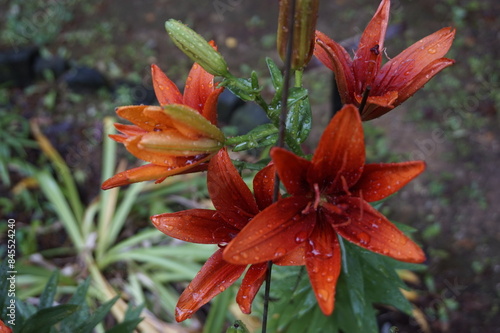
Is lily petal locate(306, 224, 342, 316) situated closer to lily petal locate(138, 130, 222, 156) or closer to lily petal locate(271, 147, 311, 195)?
lily petal locate(271, 147, 311, 195)

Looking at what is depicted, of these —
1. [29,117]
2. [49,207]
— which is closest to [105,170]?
[49,207]

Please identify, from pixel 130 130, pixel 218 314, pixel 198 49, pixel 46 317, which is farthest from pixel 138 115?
pixel 218 314

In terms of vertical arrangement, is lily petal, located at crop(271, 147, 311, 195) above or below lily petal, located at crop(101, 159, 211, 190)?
above

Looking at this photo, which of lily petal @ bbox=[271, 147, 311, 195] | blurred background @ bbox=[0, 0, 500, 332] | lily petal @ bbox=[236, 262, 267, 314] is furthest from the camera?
blurred background @ bbox=[0, 0, 500, 332]

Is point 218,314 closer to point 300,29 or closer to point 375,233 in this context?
point 375,233

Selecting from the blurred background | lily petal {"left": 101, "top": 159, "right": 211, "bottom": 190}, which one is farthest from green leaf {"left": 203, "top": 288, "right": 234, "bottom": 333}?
lily petal {"left": 101, "top": 159, "right": 211, "bottom": 190}

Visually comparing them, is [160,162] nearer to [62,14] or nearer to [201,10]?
[201,10]
